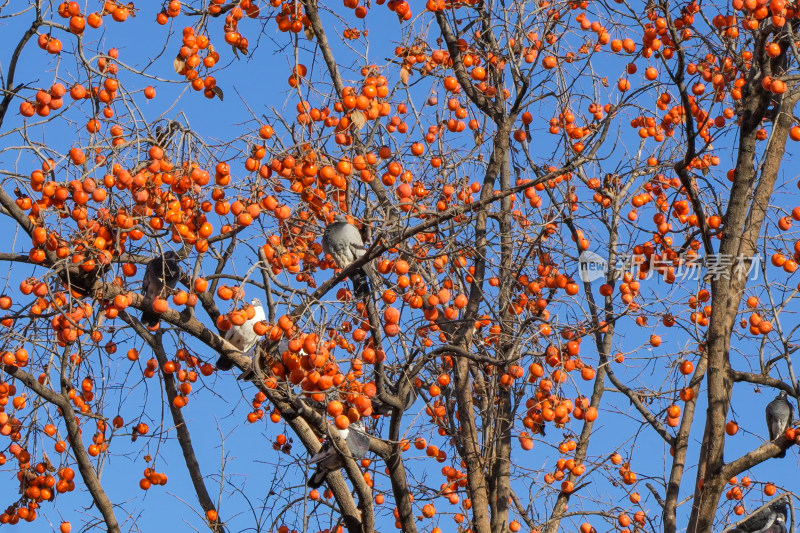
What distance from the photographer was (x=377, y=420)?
6.25m

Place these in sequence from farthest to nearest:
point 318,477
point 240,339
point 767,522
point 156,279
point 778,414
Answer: point 767,522
point 778,414
point 318,477
point 240,339
point 156,279

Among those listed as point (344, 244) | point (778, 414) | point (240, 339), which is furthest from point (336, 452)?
point (778, 414)

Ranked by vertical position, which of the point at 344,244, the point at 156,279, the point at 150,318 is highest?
the point at 344,244

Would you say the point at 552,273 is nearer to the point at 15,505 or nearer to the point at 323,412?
the point at 323,412

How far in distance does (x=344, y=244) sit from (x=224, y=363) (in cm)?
91

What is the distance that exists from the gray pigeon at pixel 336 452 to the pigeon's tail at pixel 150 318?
1055 millimetres

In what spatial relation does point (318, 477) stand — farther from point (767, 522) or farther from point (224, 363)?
point (767, 522)

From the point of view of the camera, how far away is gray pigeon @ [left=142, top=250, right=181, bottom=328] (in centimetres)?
496

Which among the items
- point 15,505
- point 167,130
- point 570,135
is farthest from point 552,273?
point 15,505

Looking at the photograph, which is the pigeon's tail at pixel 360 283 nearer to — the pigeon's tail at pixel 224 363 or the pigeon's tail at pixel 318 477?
the pigeon's tail at pixel 224 363

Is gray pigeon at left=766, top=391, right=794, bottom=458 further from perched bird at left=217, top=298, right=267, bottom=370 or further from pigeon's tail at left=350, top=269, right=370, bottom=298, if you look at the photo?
perched bird at left=217, top=298, right=267, bottom=370

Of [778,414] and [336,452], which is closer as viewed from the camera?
[336,452]

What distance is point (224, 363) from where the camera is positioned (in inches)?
207

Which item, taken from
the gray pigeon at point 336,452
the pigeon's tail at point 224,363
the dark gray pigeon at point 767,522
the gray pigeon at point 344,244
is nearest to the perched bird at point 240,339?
the pigeon's tail at point 224,363
